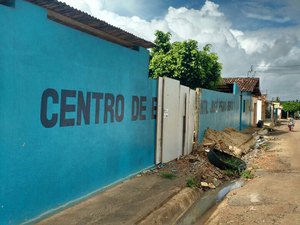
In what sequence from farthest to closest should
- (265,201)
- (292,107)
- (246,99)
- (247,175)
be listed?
(292,107)
(246,99)
(247,175)
(265,201)

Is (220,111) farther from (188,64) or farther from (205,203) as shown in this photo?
(205,203)

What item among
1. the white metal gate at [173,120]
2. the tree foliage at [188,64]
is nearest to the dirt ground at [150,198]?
the white metal gate at [173,120]

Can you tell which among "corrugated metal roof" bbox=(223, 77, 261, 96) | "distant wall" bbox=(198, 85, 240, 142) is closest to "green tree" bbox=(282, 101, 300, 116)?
"corrugated metal roof" bbox=(223, 77, 261, 96)

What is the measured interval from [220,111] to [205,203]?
430 inches

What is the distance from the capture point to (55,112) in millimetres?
5445

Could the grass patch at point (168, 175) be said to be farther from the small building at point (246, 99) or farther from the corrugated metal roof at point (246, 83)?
the corrugated metal roof at point (246, 83)

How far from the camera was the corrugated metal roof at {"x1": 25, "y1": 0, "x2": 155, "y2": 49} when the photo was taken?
5.27m

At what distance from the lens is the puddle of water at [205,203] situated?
21.9 feet

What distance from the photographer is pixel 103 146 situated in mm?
6984

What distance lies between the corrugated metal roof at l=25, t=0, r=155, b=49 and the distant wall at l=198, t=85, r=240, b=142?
20.9ft

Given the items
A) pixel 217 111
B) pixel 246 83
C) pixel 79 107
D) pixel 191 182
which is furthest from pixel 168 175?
pixel 246 83

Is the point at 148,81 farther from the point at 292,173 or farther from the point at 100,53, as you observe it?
the point at 292,173

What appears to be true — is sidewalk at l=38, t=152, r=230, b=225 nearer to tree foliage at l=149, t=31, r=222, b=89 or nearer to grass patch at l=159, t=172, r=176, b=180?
grass patch at l=159, t=172, r=176, b=180

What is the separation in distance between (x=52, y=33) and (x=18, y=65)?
0.87 m
